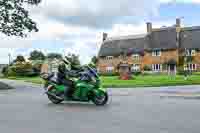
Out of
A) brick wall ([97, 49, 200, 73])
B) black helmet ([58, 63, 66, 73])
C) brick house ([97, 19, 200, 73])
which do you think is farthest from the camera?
brick wall ([97, 49, 200, 73])

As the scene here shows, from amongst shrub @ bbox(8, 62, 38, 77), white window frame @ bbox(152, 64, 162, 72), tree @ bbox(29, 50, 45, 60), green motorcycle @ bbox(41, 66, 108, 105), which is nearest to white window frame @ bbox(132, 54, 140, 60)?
white window frame @ bbox(152, 64, 162, 72)

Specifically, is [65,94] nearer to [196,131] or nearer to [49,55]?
[196,131]

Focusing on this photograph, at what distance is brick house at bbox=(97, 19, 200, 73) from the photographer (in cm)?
7700

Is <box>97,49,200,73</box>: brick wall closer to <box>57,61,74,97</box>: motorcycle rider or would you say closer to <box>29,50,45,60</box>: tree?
<box>29,50,45,60</box>: tree

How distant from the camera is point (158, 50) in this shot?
8112 centimetres

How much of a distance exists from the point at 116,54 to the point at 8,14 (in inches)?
2032

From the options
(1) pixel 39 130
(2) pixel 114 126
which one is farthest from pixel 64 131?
(2) pixel 114 126

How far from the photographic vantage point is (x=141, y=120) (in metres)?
11.2

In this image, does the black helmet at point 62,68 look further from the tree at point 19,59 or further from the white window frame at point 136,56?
the tree at point 19,59

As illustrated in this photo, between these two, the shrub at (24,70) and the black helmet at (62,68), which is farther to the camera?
the shrub at (24,70)

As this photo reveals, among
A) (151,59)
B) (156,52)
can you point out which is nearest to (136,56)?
(151,59)

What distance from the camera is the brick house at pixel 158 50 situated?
253ft

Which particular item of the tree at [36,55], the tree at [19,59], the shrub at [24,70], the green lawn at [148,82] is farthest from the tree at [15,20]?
the tree at [36,55]

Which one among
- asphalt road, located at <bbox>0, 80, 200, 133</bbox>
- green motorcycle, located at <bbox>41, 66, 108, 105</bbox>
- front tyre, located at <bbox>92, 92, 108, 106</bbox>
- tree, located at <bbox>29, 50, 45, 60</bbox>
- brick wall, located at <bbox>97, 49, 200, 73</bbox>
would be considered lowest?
asphalt road, located at <bbox>0, 80, 200, 133</bbox>
